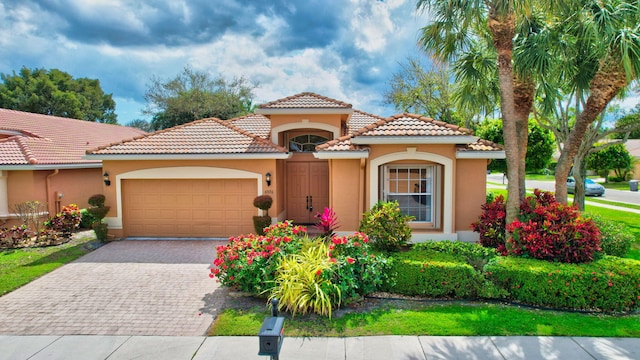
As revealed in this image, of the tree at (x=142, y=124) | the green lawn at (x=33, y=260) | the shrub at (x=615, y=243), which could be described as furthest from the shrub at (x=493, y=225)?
the tree at (x=142, y=124)

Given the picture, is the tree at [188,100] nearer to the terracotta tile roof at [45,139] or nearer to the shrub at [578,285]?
the terracotta tile roof at [45,139]

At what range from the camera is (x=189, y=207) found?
1241 cm

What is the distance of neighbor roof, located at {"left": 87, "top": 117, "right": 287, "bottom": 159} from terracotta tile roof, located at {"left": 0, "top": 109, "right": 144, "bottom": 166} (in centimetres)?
364

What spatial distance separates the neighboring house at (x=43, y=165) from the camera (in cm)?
1274

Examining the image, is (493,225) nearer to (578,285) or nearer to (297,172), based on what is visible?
(578,285)

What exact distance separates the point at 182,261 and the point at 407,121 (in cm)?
846

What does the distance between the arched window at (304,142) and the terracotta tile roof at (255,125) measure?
3.91 feet

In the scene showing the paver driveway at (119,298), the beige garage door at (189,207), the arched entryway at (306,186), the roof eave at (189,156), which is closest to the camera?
the paver driveway at (119,298)

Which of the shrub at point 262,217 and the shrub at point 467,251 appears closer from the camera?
the shrub at point 467,251

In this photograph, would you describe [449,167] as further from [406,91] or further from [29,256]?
[406,91]

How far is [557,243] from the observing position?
7.41 m

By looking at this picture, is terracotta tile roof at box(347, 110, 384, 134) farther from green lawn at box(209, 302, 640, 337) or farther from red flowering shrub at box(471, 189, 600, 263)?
green lawn at box(209, 302, 640, 337)

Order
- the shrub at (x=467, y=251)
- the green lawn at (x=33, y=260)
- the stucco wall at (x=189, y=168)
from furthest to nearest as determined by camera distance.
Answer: the stucco wall at (x=189, y=168), the green lawn at (x=33, y=260), the shrub at (x=467, y=251)

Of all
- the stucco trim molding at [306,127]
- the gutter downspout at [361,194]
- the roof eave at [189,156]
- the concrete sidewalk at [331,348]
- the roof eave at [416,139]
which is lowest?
the concrete sidewalk at [331,348]
